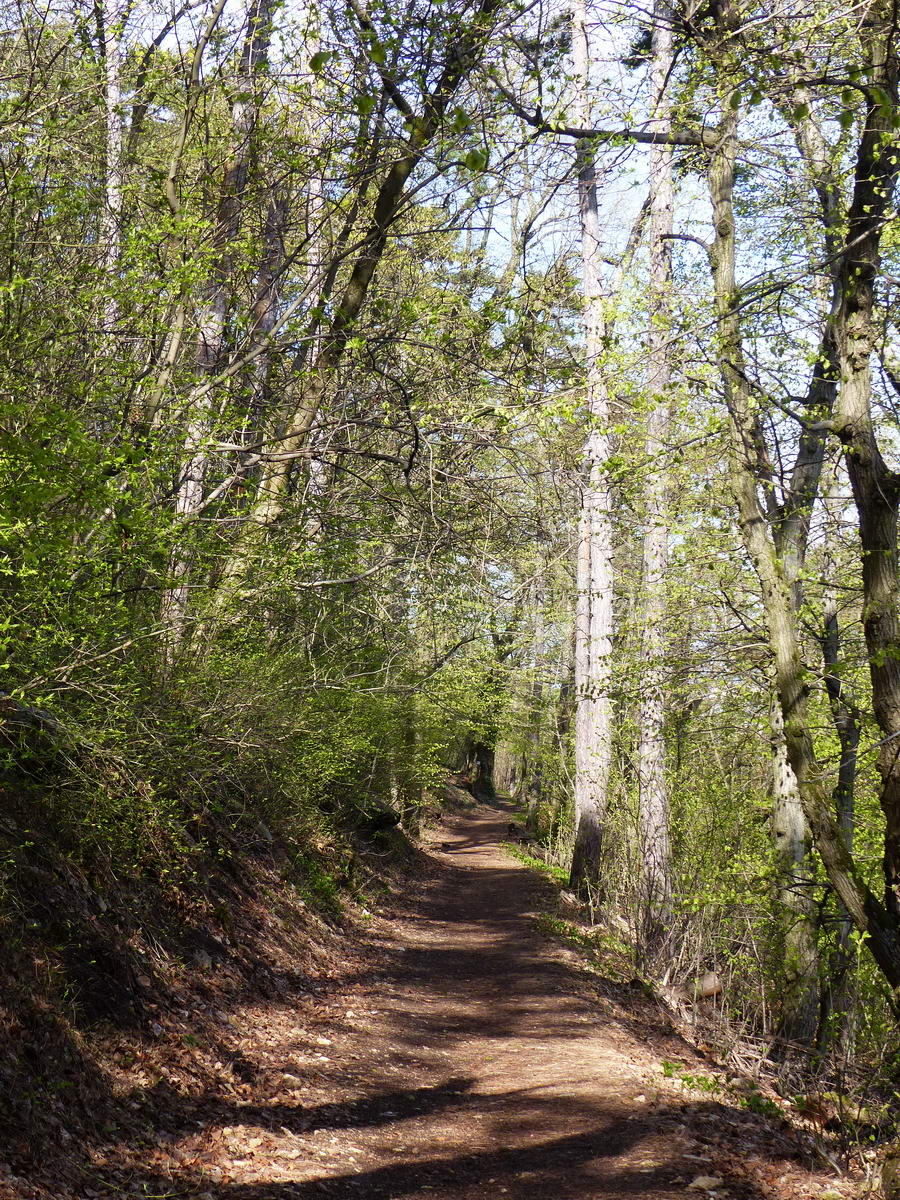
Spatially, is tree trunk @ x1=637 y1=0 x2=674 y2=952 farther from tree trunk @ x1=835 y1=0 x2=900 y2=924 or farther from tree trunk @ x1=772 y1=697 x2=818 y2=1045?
tree trunk @ x1=835 y1=0 x2=900 y2=924

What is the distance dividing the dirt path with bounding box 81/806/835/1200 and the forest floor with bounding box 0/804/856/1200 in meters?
0.02

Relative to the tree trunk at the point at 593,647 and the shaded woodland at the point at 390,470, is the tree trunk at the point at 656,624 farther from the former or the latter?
the tree trunk at the point at 593,647

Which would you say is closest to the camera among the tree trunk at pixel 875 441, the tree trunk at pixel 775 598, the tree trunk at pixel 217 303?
the tree trunk at pixel 875 441

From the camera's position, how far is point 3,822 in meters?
5.49

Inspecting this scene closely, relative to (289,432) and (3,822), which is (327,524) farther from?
(3,822)

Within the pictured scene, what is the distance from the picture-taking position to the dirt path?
16.4 feet

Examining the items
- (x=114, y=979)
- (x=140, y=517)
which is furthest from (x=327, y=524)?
(x=114, y=979)

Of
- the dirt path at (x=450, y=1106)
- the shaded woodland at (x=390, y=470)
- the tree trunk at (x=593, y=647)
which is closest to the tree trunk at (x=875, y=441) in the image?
the shaded woodland at (x=390, y=470)

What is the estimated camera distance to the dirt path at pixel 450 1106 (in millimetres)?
4984

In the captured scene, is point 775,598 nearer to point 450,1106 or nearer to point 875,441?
point 875,441

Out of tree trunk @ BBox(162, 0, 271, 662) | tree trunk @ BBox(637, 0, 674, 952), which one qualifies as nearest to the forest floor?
tree trunk @ BBox(637, 0, 674, 952)

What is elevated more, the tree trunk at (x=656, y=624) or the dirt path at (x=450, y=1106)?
the tree trunk at (x=656, y=624)

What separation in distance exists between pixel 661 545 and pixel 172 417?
663 centimetres

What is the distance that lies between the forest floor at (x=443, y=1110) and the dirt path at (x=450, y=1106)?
0.05 feet
